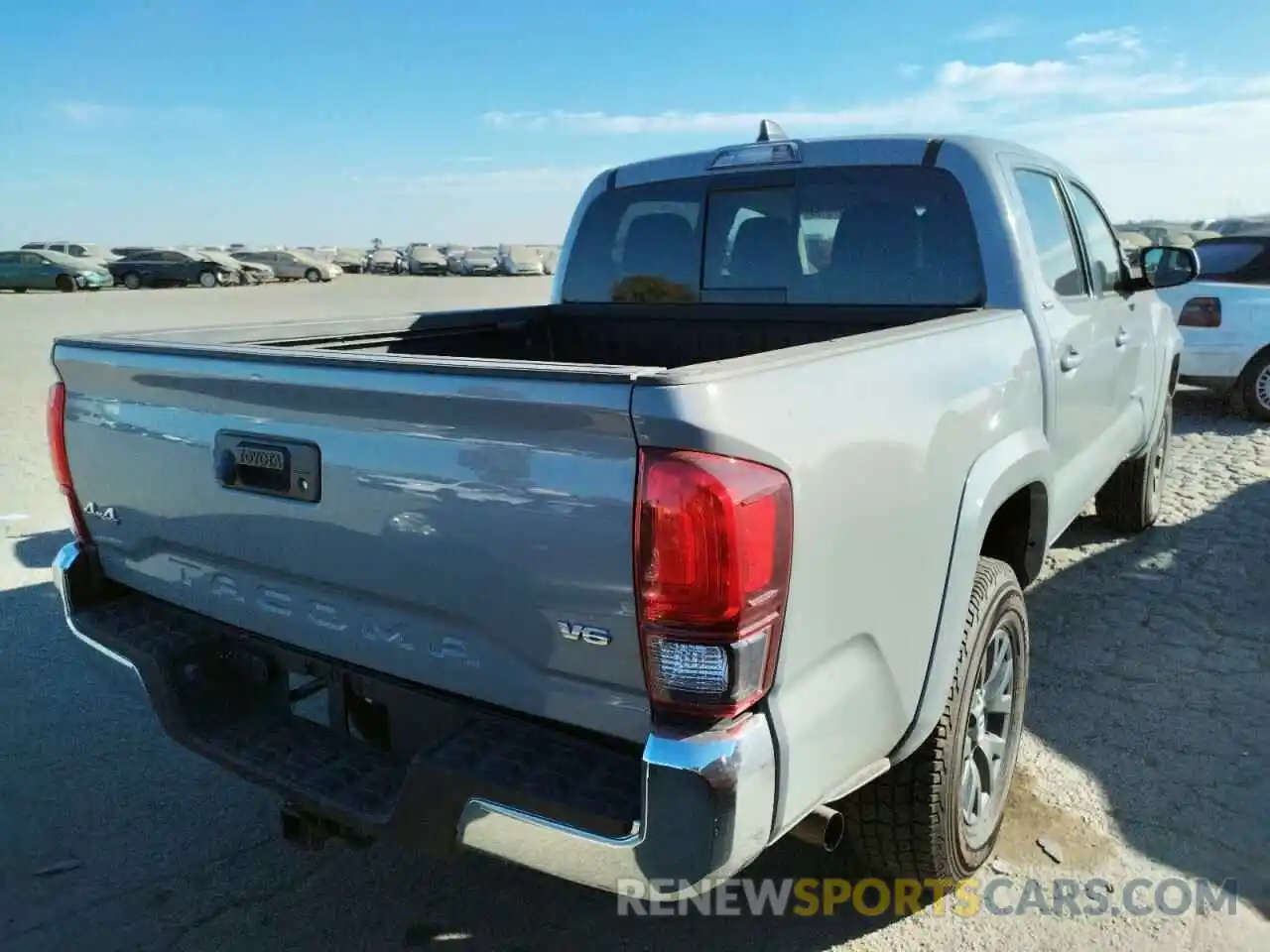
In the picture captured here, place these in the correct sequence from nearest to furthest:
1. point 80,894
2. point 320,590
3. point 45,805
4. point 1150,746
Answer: point 320,590, point 80,894, point 45,805, point 1150,746

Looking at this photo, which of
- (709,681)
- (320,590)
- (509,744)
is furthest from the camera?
(320,590)

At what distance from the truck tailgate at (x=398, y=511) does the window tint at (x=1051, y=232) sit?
7.89 ft

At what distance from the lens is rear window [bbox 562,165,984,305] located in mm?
3523

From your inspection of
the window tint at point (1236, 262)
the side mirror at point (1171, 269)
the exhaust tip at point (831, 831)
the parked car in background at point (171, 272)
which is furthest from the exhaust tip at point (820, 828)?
the parked car in background at point (171, 272)

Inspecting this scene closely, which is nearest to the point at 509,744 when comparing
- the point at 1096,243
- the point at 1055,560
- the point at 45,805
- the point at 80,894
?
the point at 80,894

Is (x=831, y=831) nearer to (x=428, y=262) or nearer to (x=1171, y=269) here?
(x=1171, y=269)

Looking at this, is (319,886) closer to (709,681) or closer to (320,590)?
(320,590)

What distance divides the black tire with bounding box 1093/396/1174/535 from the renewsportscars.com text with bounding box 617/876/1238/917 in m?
3.06

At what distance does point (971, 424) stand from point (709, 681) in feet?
3.93

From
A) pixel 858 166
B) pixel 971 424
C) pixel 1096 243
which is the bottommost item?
pixel 971 424

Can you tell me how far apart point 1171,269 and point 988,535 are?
229 cm

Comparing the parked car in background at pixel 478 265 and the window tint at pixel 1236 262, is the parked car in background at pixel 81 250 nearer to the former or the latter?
the parked car in background at pixel 478 265

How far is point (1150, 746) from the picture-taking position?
358 cm

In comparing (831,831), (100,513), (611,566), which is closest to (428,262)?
(100,513)
